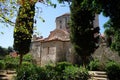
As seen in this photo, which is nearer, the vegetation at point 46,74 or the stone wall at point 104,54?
the vegetation at point 46,74

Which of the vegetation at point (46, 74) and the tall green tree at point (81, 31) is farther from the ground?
the tall green tree at point (81, 31)

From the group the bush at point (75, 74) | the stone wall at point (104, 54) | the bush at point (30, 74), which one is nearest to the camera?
the bush at point (30, 74)

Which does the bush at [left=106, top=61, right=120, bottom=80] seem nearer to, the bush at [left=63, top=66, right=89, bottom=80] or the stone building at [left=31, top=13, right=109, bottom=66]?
the bush at [left=63, top=66, right=89, bottom=80]

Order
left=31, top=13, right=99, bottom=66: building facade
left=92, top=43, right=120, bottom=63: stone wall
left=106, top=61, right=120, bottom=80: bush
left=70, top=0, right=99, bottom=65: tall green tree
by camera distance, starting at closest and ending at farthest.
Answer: left=106, top=61, right=120, bottom=80: bush
left=70, top=0, right=99, bottom=65: tall green tree
left=92, top=43, right=120, bottom=63: stone wall
left=31, top=13, right=99, bottom=66: building facade

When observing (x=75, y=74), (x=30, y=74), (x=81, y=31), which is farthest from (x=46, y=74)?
(x=81, y=31)

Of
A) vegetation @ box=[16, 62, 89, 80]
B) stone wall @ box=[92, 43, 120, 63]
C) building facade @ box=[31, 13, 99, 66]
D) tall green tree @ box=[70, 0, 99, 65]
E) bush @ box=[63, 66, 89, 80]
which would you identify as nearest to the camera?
vegetation @ box=[16, 62, 89, 80]

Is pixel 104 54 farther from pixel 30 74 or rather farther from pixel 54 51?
pixel 30 74

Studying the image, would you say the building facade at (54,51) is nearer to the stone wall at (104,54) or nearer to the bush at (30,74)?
the stone wall at (104,54)

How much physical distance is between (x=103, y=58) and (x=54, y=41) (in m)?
8.77

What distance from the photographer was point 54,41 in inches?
1312

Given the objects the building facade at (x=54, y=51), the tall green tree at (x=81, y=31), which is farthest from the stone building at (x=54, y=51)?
the tall green tree at (x=81, y=31)

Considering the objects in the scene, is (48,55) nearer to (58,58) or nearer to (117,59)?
(58,58)

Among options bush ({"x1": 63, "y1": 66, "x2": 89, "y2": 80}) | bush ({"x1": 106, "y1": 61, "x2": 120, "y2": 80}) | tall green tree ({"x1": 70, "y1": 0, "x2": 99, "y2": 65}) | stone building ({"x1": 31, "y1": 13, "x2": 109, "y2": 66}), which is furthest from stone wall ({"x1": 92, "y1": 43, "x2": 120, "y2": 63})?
bush ({"x1": 63, "y1": 66, "x2": 89, "y2": 80})

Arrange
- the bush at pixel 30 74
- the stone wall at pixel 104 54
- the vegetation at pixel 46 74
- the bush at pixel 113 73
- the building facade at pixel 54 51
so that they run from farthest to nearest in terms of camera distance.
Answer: the building facade at pixel 54 51, the stone wall at pixel 104 54, the bush at pixel 113 73, the vegetation at pixel 46 74, the bush at pixel 30 74
